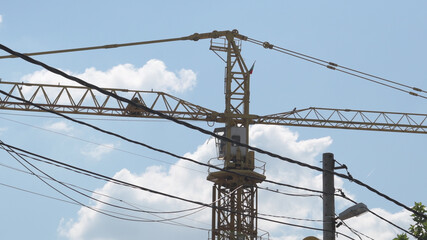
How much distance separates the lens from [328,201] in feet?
61.2

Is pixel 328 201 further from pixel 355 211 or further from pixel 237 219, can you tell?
pixel 237 219

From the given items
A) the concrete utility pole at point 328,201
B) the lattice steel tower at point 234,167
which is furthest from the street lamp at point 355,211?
the lattice steel tower at point 234,167

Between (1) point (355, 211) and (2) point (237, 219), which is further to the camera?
(2) point (237, 219)

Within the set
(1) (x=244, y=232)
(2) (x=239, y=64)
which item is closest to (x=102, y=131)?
(1) (x=244, y=232)

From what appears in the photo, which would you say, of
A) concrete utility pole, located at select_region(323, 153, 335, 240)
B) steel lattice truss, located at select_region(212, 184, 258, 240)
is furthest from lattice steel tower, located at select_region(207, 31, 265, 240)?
concrete utility pole, located at select_region(323, 153, 335, 240)

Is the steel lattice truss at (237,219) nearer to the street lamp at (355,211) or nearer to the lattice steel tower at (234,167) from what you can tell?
the lattice steel tower at (234,167)

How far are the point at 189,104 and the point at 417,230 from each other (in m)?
25.9

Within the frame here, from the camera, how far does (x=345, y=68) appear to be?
8144 cm

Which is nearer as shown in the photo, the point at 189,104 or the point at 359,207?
the point at 359,207

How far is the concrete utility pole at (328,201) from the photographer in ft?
60.9

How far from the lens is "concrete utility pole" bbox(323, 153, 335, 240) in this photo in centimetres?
1856

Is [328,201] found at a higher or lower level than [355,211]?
higher

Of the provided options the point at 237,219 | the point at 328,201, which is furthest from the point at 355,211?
the point at 237,219

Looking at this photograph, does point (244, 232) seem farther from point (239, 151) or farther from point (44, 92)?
point (44, 92)
